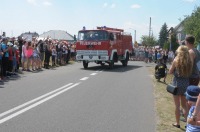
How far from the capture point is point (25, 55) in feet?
68.2

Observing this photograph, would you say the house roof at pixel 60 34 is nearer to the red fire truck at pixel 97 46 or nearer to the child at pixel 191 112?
the red fire truck at pixel 97 46

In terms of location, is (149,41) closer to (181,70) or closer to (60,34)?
(60,34)

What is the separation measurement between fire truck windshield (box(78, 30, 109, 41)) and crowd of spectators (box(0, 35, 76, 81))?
2355 millimetres

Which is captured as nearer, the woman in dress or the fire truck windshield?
the woman in dress

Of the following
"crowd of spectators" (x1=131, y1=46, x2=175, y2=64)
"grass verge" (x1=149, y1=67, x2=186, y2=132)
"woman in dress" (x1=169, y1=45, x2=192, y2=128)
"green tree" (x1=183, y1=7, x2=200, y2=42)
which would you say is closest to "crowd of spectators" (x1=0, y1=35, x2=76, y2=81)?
"grass verge" (x1=149, y1=67, x2=186, y2=132)

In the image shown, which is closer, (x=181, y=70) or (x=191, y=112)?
(x=191, y=112)

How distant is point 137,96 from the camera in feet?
40.7

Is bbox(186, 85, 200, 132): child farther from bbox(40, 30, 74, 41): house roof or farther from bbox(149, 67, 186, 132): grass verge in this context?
bbox(40, 30, 74, 41): house roof

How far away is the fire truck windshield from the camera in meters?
25.3

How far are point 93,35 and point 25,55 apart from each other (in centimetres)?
632

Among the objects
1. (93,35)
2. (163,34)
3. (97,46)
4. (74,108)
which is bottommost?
(74,108)

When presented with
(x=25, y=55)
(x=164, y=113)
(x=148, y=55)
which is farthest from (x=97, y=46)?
(x=148, y=55)

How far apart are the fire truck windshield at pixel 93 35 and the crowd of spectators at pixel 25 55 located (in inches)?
92.7

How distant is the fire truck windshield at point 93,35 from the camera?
25.3 meters
